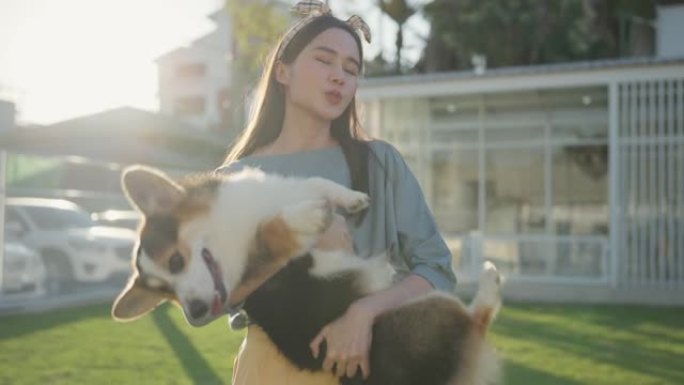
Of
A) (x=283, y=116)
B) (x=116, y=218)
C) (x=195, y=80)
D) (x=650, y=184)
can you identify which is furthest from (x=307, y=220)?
(x=195, y=80)

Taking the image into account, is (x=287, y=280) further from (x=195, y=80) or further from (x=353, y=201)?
(x=195, y=80)

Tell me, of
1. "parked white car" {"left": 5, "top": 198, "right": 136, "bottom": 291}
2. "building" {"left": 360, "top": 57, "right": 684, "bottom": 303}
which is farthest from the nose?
"building" {"left": 360, "top": 57, "right": 684, "bottom": 303}

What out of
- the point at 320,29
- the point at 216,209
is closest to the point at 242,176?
the point at 216,209

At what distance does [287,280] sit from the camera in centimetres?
232

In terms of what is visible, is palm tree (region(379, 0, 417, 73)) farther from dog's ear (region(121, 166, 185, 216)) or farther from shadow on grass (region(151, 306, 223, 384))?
dog's ear (region(121, 166, 185, 216))

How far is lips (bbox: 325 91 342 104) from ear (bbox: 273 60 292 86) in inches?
6.7

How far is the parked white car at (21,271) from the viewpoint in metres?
12.7

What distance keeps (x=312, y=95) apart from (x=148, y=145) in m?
34.0

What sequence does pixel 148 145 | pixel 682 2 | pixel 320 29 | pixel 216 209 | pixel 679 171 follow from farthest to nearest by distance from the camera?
pixel 148 145
pixel 682 2
pixel 679 171
pixel 320 29
pixel 216 209

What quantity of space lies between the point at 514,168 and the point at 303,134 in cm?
1599

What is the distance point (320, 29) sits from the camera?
2656mm

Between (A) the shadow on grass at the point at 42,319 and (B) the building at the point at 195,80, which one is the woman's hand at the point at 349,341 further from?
(B) the building at the point at 195,80

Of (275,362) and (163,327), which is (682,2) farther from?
(275,362)

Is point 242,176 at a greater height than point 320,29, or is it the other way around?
point 320,29
